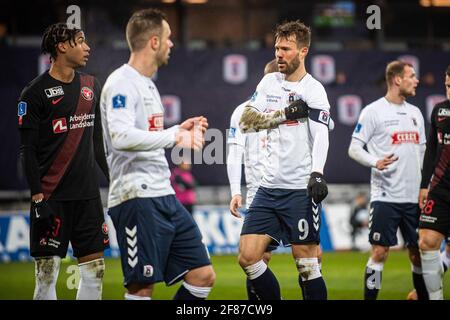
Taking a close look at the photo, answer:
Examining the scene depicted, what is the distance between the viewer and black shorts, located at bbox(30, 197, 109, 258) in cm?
627

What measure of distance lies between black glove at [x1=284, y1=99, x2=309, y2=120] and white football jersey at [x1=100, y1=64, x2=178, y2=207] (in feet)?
4.15

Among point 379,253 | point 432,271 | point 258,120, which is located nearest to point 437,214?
point 432,271

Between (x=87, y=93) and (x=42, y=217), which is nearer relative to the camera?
(x=42, y=217)

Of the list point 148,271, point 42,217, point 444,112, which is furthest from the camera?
point 444,112

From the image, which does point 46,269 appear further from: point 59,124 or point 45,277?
point 59,124

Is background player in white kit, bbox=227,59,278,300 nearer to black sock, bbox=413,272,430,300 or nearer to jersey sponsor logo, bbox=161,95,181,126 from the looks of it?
black sock, bbox=413,272,430,300

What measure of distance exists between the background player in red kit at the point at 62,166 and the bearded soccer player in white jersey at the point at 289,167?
129 cm

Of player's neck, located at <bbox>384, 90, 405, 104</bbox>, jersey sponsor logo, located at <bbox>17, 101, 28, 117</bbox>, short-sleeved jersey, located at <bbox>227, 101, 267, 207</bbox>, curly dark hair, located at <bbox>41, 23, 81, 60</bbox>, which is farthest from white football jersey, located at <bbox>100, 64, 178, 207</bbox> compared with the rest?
player's neck, located at <bbox>384, 90, 405, 104</bbox>

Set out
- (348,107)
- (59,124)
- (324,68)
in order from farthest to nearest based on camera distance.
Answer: (324,68) → (348,107) → (59,124)

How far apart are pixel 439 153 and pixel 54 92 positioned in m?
4.00

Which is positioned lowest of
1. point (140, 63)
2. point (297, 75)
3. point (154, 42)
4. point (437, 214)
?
point (437, 214)

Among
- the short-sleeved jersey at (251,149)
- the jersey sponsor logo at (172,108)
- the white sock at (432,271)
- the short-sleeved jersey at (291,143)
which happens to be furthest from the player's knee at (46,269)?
the jersey sponsor logo at (172,108)

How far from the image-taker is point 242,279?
38.8ft

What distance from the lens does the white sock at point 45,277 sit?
20.5 feet
